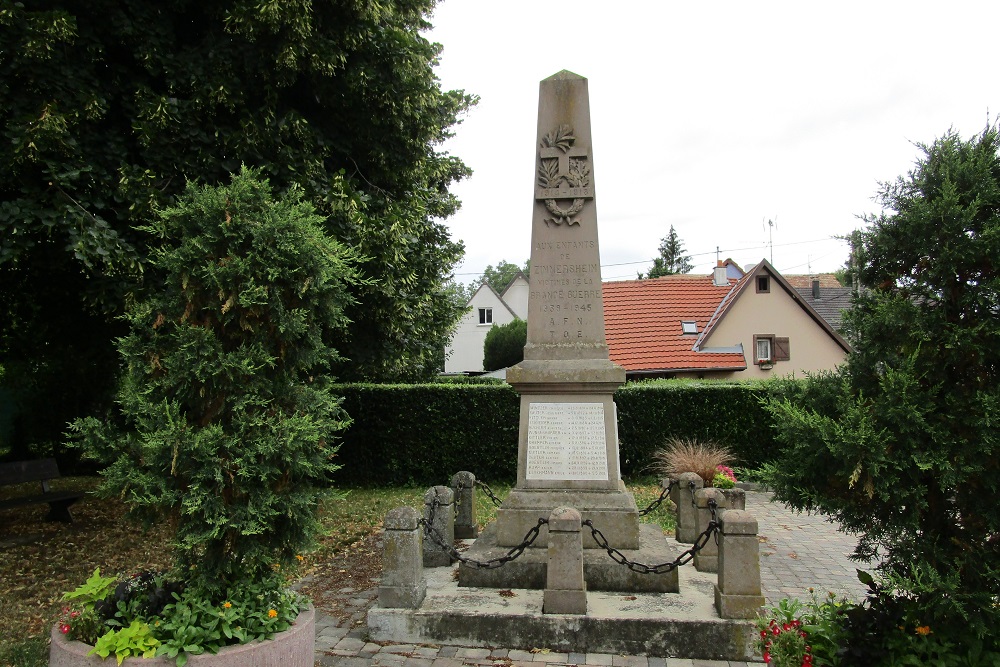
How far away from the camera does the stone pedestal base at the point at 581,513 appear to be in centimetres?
626

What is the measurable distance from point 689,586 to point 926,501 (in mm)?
3180

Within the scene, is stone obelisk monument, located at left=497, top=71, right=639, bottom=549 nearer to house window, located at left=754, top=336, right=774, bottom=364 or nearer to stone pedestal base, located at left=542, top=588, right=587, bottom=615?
stone pedestal base, located at left=542, top=588, right=587, bottom=615

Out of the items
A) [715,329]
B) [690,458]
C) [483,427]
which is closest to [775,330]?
[715,329]

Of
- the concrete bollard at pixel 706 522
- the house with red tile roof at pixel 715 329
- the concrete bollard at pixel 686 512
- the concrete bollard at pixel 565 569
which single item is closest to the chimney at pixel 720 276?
the house with red tile roof at pixel 715 329

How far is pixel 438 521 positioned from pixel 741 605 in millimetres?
3065

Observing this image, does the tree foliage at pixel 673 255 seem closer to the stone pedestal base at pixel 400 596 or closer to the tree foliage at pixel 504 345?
the tree foliage at pixel 504 345

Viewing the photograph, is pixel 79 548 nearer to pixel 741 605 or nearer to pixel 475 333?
pixel 741 605

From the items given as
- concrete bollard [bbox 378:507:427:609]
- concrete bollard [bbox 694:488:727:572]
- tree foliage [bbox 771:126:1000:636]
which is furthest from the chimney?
tree foliage [bbox 771:126:1000:636]

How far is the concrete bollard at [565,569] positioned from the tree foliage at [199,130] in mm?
4470

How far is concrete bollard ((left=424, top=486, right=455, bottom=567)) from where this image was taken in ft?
22.1

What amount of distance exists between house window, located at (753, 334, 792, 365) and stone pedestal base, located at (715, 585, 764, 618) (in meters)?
19.6

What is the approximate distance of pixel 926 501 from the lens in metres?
3.09

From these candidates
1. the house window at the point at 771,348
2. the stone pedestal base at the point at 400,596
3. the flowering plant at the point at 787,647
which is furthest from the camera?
the house window at the point at 771,348

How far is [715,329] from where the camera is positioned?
22234mm
